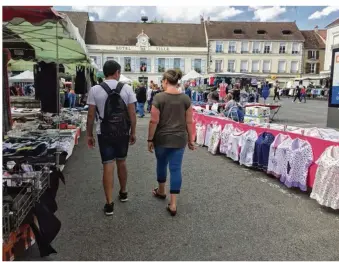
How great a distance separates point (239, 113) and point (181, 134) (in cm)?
552

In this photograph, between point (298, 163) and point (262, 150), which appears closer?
point (298, 163)

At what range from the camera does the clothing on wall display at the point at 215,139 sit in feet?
24.1

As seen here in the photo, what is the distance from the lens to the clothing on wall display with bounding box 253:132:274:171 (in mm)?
5594

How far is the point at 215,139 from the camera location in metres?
7.44

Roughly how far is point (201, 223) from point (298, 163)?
1.86 metres

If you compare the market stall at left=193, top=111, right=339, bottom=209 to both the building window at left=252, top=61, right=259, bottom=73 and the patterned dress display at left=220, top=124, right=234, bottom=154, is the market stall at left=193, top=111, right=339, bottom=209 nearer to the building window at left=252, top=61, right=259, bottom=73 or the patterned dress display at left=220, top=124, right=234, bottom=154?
the patterned dress display at left=220, top=124, right=234, bottom=154

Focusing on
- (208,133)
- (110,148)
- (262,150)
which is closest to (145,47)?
(208,133)

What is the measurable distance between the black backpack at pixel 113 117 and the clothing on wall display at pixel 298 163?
8.03 ft

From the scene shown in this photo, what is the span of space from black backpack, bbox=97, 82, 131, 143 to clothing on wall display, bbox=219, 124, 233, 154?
11.5 feet

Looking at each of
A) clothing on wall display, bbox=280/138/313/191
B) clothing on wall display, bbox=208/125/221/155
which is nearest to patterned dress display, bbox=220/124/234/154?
clothing on wall display, bbox=208/125/221/155

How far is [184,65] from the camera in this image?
172 ft

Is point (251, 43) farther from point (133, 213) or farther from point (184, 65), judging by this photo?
point (133, 213)

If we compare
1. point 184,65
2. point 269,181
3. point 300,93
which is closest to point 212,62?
point 184,65

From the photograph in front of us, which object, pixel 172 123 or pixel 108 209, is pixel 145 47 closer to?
pixel 172 123
